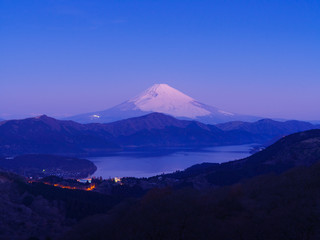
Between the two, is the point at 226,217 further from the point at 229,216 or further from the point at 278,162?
the point at 278,162

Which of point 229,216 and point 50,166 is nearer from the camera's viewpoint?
point 229,216

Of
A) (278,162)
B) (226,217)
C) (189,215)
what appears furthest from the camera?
(278,162)

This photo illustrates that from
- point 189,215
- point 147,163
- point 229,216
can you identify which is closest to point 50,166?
point 147,163

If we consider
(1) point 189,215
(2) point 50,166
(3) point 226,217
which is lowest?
(2) point 50,166

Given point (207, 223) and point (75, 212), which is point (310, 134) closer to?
point (75, 212)

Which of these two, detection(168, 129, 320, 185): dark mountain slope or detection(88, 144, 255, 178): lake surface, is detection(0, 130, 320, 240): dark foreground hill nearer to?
detection(168, 129, 320, 185): dark mountain slope

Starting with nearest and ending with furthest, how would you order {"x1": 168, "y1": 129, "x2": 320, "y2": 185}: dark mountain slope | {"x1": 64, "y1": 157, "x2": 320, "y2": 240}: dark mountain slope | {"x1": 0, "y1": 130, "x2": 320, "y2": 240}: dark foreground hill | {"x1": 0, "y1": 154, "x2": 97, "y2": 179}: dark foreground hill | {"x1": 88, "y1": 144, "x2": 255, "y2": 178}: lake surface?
{"x1": 64, "y1": 157, "x2": 320, "y2": 240}: dark mountain slope, {"x1": 0, "y1": 130, "x2": 320, "y2": 240}: dark foreground hill, {"x1": 168, "y1": 129, "x2": 320, "y2": 185}: dark mountain slope, {"x1": 88, "y1": 144, "x2": 255, "y2": 178}: lake surface, {"x1": 0, "y1": 154, "x2": 97, "y2": 179}: dark foreground hill

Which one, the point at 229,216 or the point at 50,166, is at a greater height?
the point at 229,216

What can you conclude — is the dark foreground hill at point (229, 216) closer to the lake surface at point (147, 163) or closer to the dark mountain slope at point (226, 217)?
the dark mountain slope at point (226, 217)

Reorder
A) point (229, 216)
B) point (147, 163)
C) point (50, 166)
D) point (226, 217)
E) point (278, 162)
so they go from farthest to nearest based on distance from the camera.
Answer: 1. point (147, 163)
2. point (50, 166)
3. point (278, 162)
4. point (229, 216)
5. point (226, 217)

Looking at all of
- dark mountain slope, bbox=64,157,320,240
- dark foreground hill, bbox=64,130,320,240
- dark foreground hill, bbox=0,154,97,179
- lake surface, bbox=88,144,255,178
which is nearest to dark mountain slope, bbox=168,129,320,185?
lake surface, bbox=88,144,255,178

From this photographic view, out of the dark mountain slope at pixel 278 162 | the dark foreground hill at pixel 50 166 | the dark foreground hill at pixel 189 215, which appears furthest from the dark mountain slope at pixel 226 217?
the dark foreground hill at pixel 50 166
